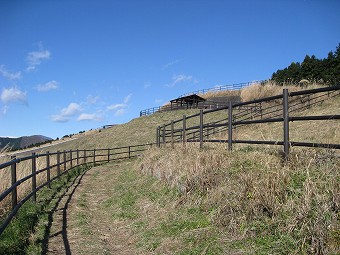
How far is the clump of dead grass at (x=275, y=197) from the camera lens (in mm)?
3234

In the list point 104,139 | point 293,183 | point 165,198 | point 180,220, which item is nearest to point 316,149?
point 293,183

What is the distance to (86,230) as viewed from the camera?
568 centimetres

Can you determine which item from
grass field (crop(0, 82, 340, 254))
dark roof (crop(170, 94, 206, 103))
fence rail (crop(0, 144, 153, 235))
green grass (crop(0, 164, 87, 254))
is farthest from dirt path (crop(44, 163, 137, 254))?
dark roof (crop(170, 94, 206, 103))

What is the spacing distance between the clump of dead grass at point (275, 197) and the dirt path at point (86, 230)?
1328 mm

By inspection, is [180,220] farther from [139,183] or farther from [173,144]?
[173,144]

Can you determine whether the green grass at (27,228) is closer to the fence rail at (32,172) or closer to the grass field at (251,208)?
the fence rail at (32,172)

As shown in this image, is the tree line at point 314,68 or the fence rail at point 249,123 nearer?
the fence rail at point 249,123

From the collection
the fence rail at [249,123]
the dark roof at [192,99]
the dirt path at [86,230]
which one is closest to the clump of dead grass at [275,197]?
the fence rail at [249,123]

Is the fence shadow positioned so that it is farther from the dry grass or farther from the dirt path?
the dry grass

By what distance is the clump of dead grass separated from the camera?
3.23 m

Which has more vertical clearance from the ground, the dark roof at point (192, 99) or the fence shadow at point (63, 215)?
the dark roof at point (192, 99)

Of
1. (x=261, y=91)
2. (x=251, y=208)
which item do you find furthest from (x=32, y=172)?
(x=261, y=91)

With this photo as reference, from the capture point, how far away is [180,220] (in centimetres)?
499

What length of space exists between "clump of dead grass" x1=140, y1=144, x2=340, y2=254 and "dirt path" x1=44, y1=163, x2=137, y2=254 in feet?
4.36
